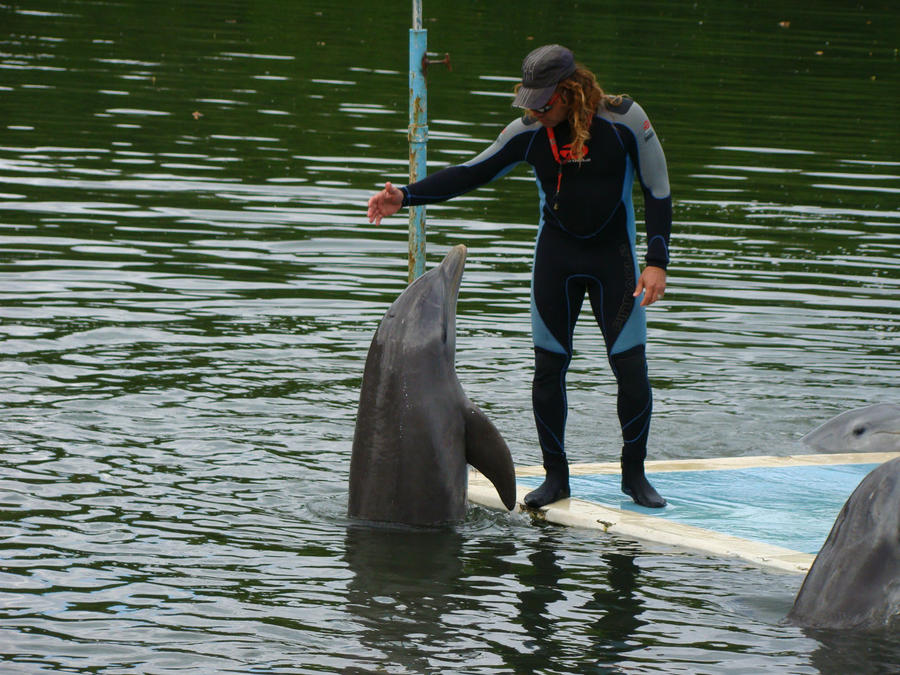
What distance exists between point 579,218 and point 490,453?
46.2 inches

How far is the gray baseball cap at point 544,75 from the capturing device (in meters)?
6.94

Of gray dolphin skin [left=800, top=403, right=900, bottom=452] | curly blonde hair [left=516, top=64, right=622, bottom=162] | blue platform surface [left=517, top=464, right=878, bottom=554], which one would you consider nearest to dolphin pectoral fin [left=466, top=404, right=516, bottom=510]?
blue platform surface [left=517, top=464, right=878, bottom=554]

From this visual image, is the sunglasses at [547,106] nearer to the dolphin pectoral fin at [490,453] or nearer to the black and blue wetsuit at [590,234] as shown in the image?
the black and blue wetsuit at [590,234]

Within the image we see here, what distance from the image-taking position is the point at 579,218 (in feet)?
23.6

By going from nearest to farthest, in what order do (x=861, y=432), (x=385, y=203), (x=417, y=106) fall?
(x=385, y=203) → (x=417, y=106) → (x=861, y=432)

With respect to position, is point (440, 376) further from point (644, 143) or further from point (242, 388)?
point (242, 388)

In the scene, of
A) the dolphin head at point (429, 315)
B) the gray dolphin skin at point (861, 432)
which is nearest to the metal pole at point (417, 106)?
the dolphin head at point (429, 315)

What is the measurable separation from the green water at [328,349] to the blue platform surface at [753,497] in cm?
45

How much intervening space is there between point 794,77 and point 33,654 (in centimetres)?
2254

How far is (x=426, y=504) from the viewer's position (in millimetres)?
7234

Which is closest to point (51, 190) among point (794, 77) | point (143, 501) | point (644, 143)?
point (143, 501)

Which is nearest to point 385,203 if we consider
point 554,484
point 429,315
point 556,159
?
point 429,315

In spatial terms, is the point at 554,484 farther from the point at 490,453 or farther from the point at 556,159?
the point at 556,159

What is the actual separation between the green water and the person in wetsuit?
663mm
